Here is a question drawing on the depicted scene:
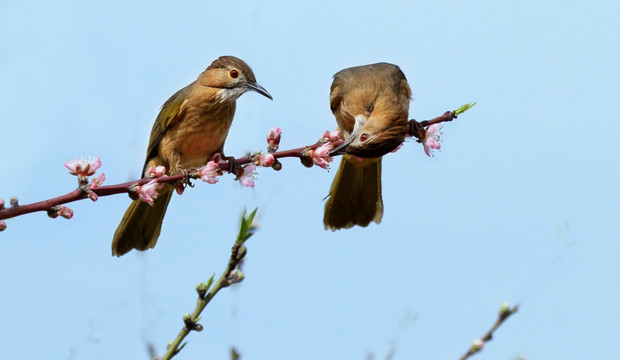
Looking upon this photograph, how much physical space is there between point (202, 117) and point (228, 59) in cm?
50

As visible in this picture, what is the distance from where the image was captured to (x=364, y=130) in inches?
199

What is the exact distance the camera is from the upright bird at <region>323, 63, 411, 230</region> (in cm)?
494

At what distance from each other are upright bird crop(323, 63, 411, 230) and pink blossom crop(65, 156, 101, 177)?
192 centimetres

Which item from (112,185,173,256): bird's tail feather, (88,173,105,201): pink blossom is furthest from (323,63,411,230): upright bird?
(88,173,105,201): pink blossom

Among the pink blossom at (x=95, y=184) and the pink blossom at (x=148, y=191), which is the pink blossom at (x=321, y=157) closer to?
the pink blossom at (x=148, y=191)

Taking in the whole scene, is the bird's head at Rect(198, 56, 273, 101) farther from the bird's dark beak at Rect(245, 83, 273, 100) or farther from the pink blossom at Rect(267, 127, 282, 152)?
the pink blossom at Rect(267, 127, 282, 152)

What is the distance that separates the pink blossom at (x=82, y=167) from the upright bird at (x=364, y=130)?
192 centimetres

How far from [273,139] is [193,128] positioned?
7.22 ft

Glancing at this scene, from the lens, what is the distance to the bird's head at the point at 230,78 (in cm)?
605

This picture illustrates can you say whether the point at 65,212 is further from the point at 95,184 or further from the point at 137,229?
the point at 137,229

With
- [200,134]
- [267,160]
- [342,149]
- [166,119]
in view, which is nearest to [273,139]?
[267,160]

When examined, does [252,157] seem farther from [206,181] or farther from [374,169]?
[374,169]

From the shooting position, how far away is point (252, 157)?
3.85 metres

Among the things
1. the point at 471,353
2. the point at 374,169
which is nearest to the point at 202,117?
the point at 374,169
